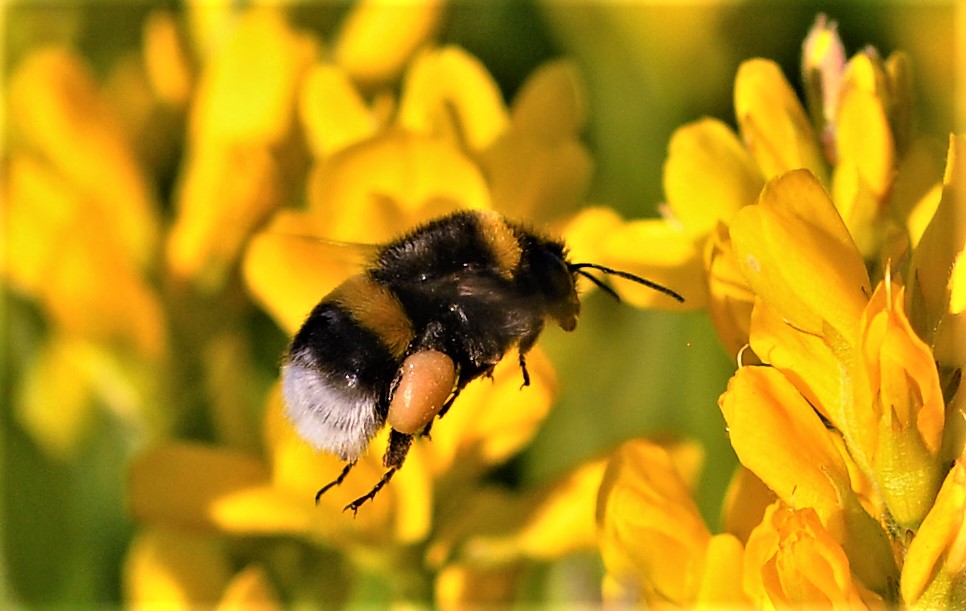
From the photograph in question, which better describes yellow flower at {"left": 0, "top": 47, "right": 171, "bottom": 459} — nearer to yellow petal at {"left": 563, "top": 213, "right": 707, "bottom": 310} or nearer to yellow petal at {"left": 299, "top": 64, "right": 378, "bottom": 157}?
yellow petal at {"left": 299, "top": 64, "right": 378, "bottom": 157}

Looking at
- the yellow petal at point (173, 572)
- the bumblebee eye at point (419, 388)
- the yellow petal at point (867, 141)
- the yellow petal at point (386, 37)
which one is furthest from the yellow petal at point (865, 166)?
the yellow petal at point (386, 37)

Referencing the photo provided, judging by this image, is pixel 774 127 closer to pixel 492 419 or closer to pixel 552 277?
pixel 552 277

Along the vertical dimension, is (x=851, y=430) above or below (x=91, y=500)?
above

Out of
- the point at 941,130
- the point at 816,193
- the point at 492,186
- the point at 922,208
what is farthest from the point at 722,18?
the point at 816,193

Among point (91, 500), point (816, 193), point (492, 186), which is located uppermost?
point (816, 193)

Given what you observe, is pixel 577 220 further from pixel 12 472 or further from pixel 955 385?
pixel 12 472

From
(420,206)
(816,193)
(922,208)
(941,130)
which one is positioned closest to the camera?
(816,193)
